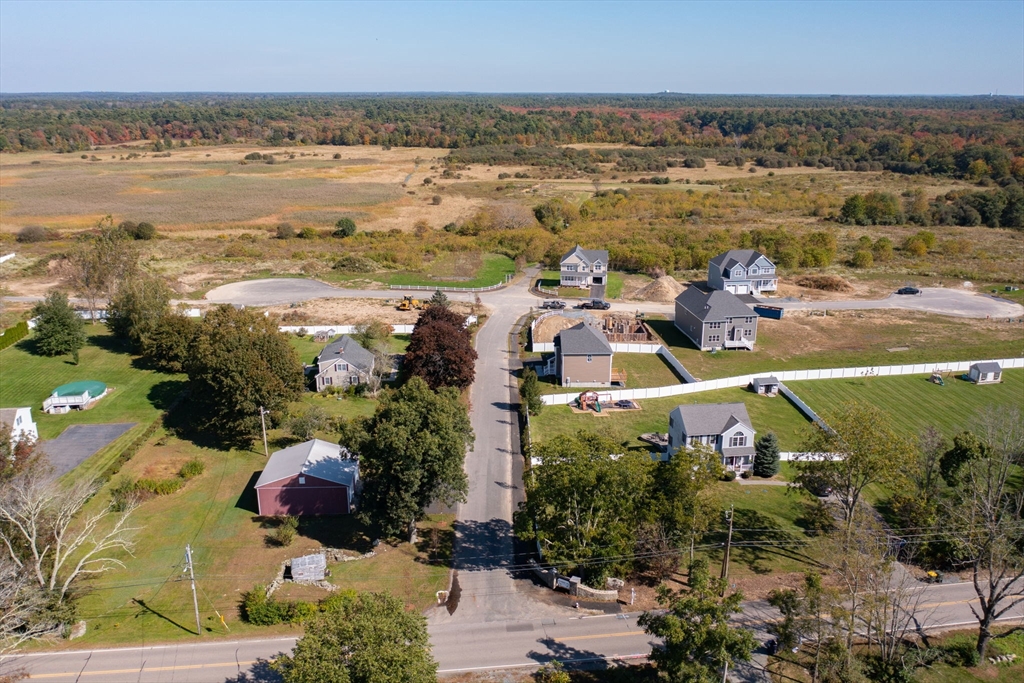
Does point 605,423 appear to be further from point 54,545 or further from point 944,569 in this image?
point 54,545

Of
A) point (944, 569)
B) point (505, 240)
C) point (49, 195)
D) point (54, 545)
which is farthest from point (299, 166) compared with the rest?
point (944, 569)

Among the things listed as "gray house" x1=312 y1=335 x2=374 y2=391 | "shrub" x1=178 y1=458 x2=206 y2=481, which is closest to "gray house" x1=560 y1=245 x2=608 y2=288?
"gray house" x1=312 y1=335 x2=374 y2=391

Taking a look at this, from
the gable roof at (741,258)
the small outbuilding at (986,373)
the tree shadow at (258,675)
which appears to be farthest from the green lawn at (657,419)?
the gable roof at (741,258)

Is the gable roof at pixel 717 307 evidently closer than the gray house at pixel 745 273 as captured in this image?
Yes

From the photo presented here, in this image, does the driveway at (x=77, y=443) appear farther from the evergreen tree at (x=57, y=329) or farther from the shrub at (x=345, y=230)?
the shrub at (x=345, y=230)

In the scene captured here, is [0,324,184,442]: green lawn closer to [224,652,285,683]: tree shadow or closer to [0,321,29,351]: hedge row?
[0,321,29,351]: hedge row

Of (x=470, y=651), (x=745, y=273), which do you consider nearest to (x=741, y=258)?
(x=745, y=273)

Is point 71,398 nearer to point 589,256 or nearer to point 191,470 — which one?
point 191,470
